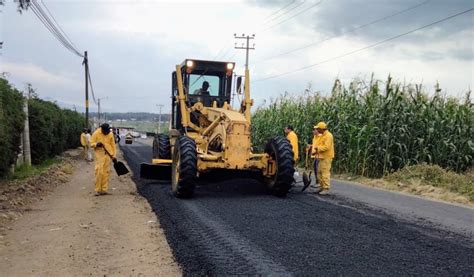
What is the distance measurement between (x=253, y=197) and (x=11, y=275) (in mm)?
5296

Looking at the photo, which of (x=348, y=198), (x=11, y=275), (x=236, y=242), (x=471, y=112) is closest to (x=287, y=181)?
(x=348, y=198)

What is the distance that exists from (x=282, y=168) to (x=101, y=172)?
430 cm

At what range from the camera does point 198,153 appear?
10219 millimetres

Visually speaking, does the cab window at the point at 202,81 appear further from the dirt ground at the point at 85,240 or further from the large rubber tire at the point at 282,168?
the dirt ground at the point at 85,240

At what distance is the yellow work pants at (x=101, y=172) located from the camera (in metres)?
11.4

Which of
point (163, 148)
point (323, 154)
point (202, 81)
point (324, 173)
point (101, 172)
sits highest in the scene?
point (202, 81)

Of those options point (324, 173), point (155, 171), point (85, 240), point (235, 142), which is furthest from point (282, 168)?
point (85, 240)

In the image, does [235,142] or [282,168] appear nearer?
[235,142]

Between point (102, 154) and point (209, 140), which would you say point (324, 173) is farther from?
point (102, 154)

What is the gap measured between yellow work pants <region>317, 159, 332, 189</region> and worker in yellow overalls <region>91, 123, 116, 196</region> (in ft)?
15.4

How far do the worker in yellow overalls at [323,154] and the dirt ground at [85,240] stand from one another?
381 centimetres

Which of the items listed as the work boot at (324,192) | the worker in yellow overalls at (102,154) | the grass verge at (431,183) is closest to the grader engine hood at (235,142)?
the work boot at (324,192)

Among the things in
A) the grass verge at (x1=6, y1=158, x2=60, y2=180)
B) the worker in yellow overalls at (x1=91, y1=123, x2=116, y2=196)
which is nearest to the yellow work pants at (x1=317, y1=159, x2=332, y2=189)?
the worker in yellow overalls at (x1=91, y1=123, x2=116, y2=196)

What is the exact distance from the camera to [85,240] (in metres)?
6.99
